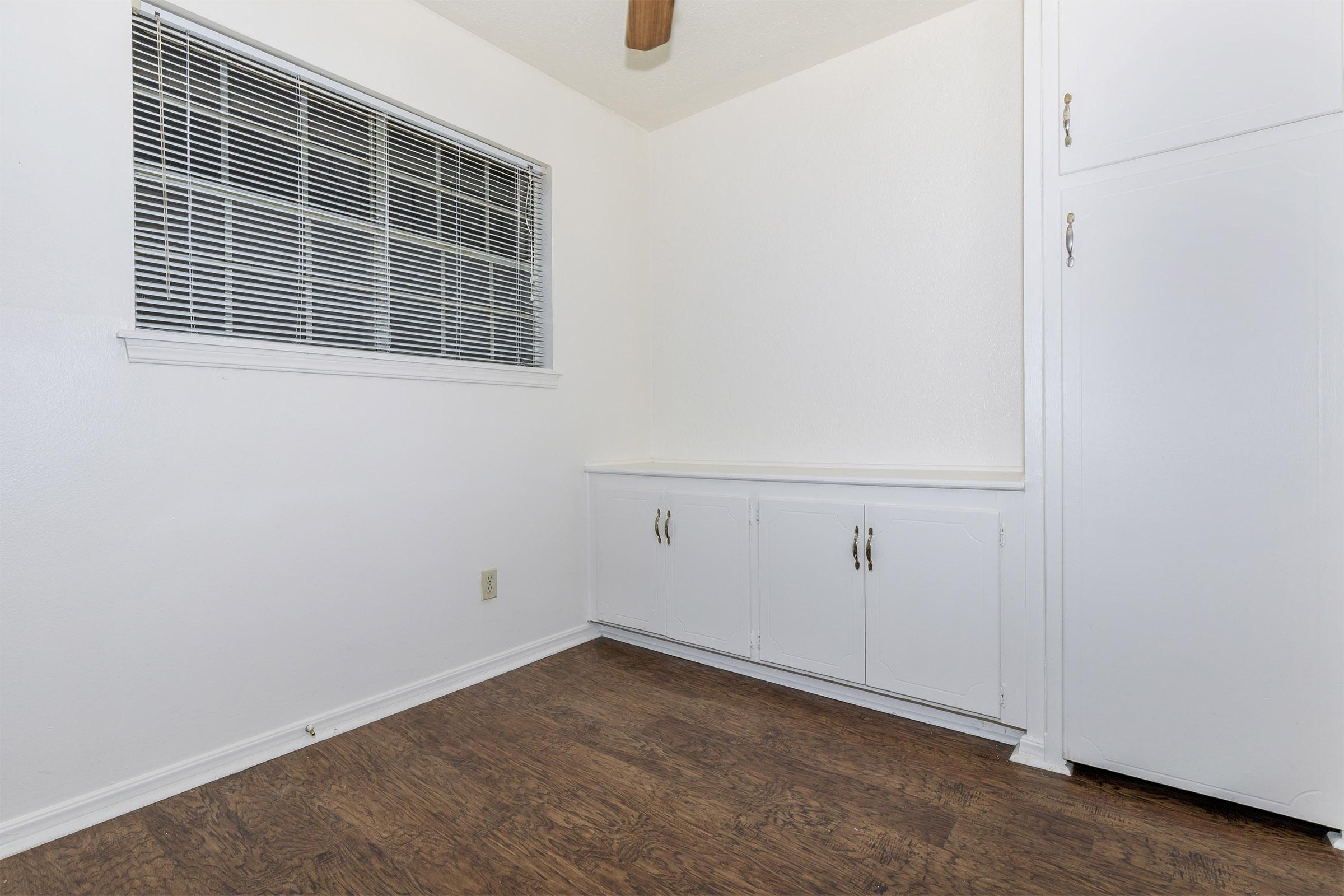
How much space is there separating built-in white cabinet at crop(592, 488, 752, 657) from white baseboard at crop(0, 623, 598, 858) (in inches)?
19.6

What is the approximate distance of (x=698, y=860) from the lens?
1489 mm

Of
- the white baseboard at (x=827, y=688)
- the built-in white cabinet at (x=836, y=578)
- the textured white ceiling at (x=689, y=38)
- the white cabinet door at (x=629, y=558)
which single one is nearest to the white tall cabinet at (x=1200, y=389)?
the built-in white cabinet at (x=836, y=578)

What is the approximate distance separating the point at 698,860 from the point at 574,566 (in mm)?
1679

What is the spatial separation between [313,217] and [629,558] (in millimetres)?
1790

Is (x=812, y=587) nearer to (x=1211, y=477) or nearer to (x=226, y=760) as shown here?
(x=1211, y=477)

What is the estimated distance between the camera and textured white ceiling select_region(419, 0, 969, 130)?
96.7 inches

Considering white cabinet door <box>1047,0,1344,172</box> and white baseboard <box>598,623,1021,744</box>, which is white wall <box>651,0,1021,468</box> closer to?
white cabinet door <box>1047,0,1344,172</box>

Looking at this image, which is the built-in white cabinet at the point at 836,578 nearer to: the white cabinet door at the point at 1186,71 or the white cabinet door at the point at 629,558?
the white cabinet door at the point at 629,558

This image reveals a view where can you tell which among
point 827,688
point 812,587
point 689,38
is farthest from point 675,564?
point 689,38

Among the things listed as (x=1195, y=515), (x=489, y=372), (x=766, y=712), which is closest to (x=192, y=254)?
(x=489, y=372)

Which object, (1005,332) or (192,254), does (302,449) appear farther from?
(1005,332)

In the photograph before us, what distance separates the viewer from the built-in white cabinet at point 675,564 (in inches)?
102

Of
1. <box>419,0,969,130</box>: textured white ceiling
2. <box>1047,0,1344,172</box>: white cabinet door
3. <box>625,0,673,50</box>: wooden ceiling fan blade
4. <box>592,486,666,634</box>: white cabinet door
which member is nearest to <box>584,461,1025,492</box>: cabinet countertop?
<box>592,486,666,634</box>: white cabinet door

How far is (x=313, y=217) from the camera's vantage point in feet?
7.11
